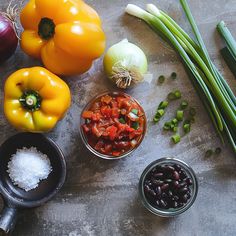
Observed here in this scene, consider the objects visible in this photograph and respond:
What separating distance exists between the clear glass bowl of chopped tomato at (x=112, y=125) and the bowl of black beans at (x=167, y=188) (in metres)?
0.10

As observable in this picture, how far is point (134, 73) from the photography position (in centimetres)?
160

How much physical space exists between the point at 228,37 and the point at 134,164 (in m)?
0.52

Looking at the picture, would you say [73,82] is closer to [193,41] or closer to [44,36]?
[44,36]

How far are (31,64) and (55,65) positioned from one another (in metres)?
0.16

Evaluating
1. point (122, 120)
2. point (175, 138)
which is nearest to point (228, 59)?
point (175, 138)

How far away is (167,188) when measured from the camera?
1.55m

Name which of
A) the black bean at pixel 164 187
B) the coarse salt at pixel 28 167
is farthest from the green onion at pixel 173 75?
the coarse salt at pixel 28 167

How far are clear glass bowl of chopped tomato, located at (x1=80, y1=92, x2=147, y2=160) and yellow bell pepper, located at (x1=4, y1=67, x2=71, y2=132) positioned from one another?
11 centimetres

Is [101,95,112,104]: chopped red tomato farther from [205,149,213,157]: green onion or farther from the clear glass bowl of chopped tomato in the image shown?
[205,149,213,157]: green onion

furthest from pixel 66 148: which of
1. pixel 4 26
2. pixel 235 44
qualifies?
pixel 235 44

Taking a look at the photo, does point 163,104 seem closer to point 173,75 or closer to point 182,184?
point 173,75

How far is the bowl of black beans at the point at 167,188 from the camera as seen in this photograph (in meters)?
1.55

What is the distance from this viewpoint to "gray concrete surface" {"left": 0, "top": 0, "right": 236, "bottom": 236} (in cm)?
167

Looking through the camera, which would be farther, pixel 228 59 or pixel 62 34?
pixel 228 59
